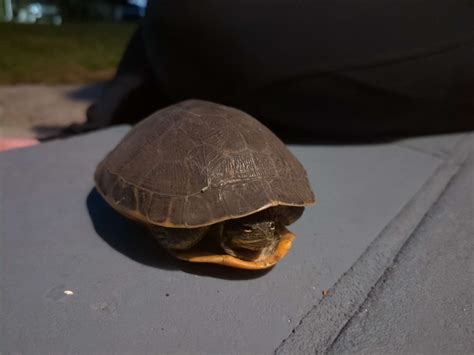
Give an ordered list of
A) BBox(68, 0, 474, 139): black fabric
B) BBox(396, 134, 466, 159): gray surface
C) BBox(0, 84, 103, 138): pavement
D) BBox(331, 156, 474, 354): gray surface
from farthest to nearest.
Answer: BBox(0, 84, 103, 138): pavement < BBox(396, 134, 466, 159): gray surface < BBox(68, 0, 474, 139): black fabric < BBox(331, 156, 474, 354): gray surface

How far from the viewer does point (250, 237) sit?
1.26 meters

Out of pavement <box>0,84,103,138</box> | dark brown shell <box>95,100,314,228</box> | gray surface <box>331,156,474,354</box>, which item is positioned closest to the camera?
gray surface <box>331,156,474,354</box>

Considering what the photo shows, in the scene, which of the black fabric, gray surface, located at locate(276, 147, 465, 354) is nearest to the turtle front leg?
gray surface, located at locate(276, 147, 465, 354)

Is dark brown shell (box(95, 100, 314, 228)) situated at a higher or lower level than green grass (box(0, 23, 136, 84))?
higher

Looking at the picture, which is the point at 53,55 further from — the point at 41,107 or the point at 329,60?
the point at 329,60

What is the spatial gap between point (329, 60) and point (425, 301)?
1343mm

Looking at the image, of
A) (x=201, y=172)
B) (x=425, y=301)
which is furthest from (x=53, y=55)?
(x=425, y=301)

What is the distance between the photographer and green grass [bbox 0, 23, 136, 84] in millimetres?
5688

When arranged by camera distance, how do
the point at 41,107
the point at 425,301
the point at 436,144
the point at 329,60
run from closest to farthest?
1. the point at 425,301
2. the point at 329,60
3. the point at 436,144
4. the point at 41,107

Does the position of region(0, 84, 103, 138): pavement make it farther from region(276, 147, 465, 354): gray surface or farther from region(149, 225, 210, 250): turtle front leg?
region(276, 147, 465, 354): gray surface

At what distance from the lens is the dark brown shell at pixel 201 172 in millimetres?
1252

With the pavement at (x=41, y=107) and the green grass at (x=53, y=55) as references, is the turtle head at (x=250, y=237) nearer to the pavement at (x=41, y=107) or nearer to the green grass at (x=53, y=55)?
the pavement at (x=41, y=107)

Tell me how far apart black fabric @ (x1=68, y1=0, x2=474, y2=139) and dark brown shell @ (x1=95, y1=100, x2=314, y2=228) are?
32.4 inches

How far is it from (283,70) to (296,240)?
104 cm
